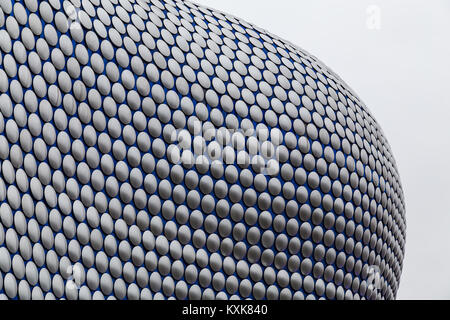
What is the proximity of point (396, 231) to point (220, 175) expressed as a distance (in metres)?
11.1

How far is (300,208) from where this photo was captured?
27984 millimetres

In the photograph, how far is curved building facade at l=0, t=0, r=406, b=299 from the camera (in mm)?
20047

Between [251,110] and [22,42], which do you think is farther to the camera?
[251,110]

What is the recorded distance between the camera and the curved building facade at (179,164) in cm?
2005

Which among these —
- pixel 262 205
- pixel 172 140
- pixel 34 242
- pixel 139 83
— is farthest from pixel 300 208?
pixel 34 242

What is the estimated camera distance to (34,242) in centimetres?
1941

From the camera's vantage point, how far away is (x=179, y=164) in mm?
24641

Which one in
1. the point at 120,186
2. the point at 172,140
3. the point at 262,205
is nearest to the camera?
the point at 120,186
